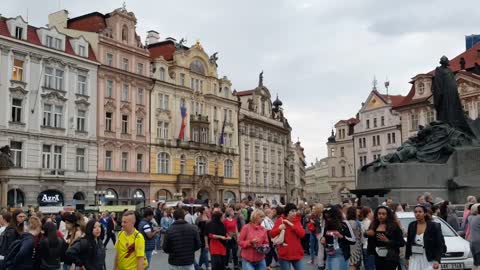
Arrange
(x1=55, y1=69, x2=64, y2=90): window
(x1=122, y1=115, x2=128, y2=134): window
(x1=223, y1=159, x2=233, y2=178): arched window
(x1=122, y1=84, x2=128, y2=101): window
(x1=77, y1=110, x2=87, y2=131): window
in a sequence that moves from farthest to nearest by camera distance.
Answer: (x1=223, y1=159, x2=233, y2=178): arched window, (x1=122, y1=115, x2=128, y2=134): window, (x1=122, y1=84, x2=128, y2=101): window, (x1=77, y1=110, x2=87, y2=131): window, (x1=55, y1=69, x2=64, y2=90): window

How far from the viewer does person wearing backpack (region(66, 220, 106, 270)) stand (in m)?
7.04

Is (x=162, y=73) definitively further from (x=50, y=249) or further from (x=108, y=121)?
(x=50, y=249)

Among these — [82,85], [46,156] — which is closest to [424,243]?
[46,156]

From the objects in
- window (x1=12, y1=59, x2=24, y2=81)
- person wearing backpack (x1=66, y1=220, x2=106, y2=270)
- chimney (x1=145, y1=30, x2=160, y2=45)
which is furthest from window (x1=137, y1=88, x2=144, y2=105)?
person wearing backpack (x1=66, y1=220, x2=106, y2=270)

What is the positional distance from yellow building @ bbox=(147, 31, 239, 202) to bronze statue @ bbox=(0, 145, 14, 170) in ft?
48.0

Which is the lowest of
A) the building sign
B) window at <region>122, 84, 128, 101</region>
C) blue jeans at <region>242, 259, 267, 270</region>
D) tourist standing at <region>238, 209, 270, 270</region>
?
blue jeans at <region>242, 259, 267, 270</region>

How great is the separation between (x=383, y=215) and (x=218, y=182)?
148 feet

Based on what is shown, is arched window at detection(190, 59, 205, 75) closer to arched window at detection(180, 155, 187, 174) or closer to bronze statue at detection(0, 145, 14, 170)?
arched window at detection(180, 155, 187, 174)

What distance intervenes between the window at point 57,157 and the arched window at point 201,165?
14769 mm

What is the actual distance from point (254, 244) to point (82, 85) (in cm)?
3471

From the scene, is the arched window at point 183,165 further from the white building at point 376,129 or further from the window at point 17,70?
the white building at point 376,129

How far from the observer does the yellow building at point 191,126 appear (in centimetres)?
4772

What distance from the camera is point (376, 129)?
63844 millimetres

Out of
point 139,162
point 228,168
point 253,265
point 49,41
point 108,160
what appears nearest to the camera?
point 253,265
